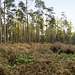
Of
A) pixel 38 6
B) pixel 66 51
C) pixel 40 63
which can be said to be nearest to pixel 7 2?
pixel 38 6

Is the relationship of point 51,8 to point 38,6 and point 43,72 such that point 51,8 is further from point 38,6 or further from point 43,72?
point 43,72

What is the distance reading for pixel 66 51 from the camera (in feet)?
34.4

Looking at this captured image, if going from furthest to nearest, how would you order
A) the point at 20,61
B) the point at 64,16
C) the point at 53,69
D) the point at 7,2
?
the point at 64,16, the point at 7,2, the point at 20,61, the point at 53,69

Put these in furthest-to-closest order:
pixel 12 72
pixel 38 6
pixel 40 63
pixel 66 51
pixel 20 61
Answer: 1. pixel 38 6
2. pixel 66 51
3. pixel 20 61
4. pixel 40 63
5. pixel 12 72

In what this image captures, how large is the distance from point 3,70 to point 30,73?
154 centimetres

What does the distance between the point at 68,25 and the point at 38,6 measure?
22696 millimetres

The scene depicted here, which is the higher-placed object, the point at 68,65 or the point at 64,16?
the point at 64,16

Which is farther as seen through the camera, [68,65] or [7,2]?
[7,2]

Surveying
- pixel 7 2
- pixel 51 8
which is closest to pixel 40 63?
pixel 7 2

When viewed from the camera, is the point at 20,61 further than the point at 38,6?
No

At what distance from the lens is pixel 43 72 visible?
5.17 metres

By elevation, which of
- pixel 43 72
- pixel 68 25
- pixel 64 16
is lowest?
pixel 43 72

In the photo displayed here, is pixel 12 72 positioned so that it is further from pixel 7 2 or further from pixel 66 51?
pixel 7 2

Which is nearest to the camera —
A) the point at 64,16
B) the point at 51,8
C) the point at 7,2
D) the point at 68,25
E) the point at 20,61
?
the point at 20,61
